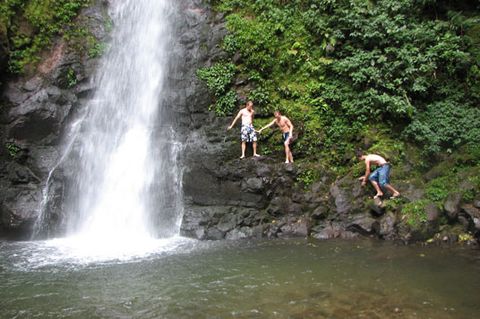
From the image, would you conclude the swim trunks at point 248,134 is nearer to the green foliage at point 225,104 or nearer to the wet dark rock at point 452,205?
the green foliage at point 225,104

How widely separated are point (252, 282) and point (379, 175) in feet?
15.8

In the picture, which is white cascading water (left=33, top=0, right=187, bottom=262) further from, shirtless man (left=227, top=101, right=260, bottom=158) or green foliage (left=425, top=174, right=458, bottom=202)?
green foliage (left=425, top=174, right=458, bottom=202)

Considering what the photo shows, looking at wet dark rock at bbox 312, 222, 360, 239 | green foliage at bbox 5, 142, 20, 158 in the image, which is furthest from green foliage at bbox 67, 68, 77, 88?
wet dark rock at bbox 312, 222, 360, 239

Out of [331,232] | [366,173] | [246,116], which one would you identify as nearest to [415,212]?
[366,173]

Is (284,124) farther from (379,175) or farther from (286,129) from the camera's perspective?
(379,175)

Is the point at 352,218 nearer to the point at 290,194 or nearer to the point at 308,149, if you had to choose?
the point at 290,194

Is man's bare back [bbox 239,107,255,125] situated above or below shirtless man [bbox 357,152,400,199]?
above

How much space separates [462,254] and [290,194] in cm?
420

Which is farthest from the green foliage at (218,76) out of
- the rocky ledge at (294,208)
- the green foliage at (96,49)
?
the green foliage at (96,49)

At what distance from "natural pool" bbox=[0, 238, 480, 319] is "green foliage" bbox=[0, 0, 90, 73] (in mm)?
7443

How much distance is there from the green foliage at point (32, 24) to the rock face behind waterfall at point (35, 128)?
1.27 feet

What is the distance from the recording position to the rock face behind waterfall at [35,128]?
1176 cm

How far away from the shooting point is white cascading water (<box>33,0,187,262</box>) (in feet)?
37.4

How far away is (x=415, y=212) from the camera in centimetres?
955
